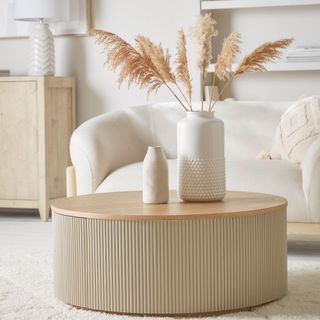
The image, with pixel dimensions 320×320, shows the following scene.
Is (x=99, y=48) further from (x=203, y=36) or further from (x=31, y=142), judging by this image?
(x=203, y=36)

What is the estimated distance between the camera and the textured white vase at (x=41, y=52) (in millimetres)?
5371

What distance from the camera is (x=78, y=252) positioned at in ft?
8.96

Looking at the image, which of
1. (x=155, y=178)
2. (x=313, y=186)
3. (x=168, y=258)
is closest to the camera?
(x=168, y=258)

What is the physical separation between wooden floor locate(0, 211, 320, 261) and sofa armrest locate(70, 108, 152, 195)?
0.53m

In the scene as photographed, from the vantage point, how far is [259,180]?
3.77 metres

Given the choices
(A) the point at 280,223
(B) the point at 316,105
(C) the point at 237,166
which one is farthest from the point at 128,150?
(A) the point at 280,223

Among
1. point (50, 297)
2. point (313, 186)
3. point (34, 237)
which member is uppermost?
point (313, 186)

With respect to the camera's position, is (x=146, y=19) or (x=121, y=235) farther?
(x=146, y=19)

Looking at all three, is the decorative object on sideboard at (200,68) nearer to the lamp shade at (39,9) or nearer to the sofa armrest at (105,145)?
the sofa armrest at (105,145)

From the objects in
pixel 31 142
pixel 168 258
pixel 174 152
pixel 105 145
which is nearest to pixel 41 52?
pixel 31 142

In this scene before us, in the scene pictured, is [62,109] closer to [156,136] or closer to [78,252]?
[156,136]

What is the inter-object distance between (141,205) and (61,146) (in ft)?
8.65

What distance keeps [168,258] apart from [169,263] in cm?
2

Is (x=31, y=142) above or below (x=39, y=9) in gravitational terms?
below
